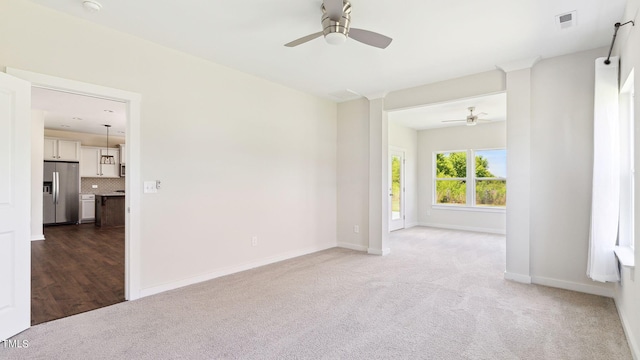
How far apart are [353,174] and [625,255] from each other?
3.57m

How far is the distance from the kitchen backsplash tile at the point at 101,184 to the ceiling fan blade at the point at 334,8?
9818 millimetres

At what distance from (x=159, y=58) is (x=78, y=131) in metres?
7.37

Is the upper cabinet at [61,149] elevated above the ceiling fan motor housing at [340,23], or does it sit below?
below

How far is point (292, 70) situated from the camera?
4.12 m

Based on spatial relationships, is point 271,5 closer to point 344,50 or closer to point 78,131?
point 344,50

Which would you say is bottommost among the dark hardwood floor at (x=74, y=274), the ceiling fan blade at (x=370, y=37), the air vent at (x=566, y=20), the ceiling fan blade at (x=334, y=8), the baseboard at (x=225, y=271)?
the dark hardwood floor at (x=74, y=274)

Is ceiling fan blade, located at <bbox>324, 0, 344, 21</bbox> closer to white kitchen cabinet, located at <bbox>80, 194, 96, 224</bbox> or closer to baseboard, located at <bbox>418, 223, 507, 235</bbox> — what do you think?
baseboard, located at <bbox>418, 223, 507, 235</bbox>

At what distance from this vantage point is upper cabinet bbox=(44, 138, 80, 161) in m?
8.10

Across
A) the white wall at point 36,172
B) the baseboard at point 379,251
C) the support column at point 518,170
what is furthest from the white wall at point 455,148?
the white wall at point 36,172

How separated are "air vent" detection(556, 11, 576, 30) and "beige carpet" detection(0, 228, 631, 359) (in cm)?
261

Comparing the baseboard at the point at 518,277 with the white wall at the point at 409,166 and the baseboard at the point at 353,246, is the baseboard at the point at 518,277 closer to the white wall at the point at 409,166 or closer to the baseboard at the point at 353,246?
the baseboard at the point at 353,246

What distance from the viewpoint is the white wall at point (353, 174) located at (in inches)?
210

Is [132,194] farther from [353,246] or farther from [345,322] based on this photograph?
[353,246]

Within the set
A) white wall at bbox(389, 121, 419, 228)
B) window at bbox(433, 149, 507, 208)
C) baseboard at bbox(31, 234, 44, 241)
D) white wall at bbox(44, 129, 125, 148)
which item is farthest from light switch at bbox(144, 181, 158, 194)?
white wall at bbox(44, 129, 125, 148)
